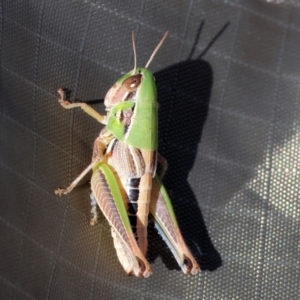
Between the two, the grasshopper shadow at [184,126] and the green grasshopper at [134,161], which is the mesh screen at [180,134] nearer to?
the grasshopper shadow at [184,126]

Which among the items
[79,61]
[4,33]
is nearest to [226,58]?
[79,61]

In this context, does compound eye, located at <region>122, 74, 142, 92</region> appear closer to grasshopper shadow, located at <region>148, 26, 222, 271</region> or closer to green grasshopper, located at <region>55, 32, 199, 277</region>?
green grasshopper, located at <region>55, 32, 199, 277</region>

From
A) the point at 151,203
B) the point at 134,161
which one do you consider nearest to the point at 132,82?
the point at 134,161

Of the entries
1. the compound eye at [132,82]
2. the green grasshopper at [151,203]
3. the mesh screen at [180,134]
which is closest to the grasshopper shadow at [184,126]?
the mesh screen at [180,134]

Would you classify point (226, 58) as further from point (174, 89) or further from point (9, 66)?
point (9, 66)

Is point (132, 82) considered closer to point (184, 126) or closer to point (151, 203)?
point (184, 126)

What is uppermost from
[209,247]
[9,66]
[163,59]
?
[163,59]
